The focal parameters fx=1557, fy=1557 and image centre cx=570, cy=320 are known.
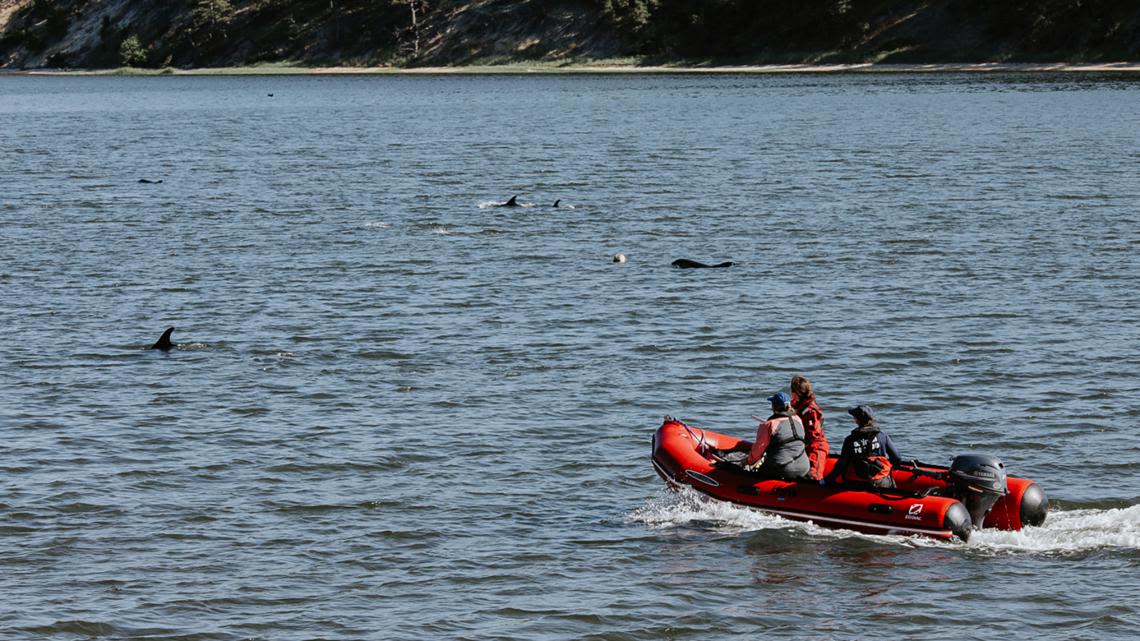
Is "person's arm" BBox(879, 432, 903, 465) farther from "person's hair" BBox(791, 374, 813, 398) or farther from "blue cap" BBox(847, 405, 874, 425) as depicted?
"person's hair" BBox(791, 374, 813, 398)

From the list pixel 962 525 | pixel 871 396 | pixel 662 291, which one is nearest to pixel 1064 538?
pixel 962 525

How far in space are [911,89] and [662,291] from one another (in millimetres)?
83204

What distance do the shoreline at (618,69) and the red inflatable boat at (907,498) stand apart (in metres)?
109

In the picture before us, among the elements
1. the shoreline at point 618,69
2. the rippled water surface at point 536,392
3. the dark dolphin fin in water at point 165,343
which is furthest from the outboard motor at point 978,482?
the shoreline at point 618,69

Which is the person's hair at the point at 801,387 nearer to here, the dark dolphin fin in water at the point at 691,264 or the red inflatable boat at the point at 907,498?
the red inflatable boat at the point at 907,498

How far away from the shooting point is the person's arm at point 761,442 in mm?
18484

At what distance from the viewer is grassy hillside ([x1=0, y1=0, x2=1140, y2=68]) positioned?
127 m

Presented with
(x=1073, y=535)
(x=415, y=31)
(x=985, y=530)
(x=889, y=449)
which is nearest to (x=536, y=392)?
(x=889, y=449)

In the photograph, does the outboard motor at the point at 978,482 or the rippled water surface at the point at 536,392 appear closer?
the rippled water surface at the point at 536,392

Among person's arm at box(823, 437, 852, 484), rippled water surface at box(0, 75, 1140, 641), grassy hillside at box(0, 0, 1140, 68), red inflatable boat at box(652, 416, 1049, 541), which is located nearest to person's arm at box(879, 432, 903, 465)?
red inflatable boat at box(652, 416, 1049, 541)

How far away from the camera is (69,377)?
2584 cm

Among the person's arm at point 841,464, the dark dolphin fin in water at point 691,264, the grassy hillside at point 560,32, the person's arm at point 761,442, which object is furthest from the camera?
the grassy hillside at point 560,32

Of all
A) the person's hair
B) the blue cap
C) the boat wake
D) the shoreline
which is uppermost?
the shoreline

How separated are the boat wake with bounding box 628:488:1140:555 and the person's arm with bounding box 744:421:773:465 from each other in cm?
64
